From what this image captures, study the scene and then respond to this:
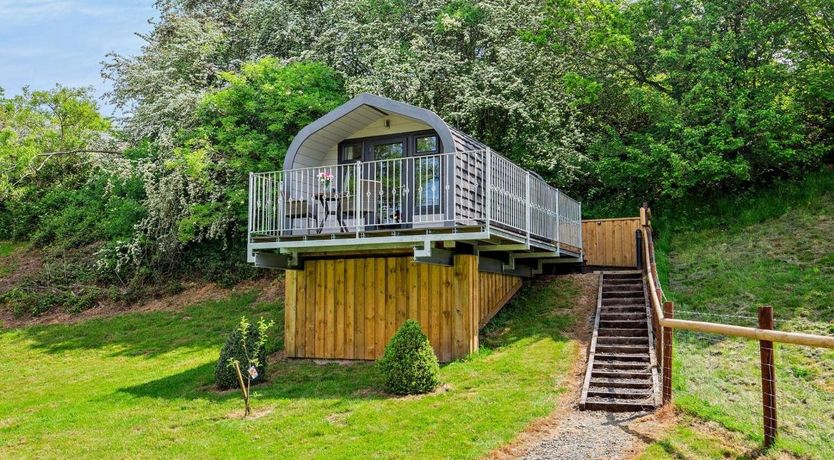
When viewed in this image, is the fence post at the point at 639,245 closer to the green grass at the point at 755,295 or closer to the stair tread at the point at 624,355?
the green grass at the point at 755,295

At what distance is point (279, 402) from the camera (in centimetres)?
968

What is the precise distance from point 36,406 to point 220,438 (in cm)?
487

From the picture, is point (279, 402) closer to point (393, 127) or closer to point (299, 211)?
point (299, 211)

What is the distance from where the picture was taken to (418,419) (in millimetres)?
8297

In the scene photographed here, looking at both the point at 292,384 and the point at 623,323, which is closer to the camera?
the point at 292,384

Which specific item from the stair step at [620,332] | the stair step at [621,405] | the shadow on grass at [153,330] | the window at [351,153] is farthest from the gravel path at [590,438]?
the shadow on grass at [153,330]

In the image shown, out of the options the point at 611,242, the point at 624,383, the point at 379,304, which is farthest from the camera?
the point at 611,242

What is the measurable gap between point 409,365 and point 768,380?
4.89 meters

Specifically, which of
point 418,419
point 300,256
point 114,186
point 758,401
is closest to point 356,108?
point 300,256

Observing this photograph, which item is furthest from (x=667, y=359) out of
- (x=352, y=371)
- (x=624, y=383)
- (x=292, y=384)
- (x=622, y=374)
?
(x=292, y=384)

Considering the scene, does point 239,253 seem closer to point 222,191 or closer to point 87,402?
point 222,191

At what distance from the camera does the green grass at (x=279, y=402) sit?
7773 millimetres

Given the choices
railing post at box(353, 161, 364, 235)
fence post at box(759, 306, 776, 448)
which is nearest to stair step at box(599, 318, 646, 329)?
railing post at box(353, 161, 364, 235)

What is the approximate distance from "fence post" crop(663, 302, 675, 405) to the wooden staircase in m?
0.17
